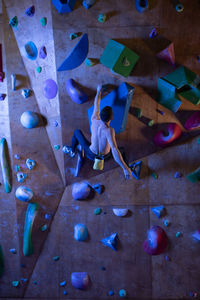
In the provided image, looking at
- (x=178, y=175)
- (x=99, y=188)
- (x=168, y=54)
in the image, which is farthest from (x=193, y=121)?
(x=99, y=188)

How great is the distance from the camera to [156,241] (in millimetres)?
4207

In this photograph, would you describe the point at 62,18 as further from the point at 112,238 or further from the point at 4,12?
the point at 112,238

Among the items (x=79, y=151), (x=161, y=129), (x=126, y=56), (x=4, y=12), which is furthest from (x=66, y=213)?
(x=4, y=12)

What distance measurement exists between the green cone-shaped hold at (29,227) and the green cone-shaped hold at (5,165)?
0.46m

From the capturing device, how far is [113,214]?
4309mm

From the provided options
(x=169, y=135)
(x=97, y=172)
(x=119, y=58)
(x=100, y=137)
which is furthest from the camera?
(x=97, y=172)

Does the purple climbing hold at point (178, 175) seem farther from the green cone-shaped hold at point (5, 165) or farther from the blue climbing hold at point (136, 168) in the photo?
the green cone-shaped hold at point (5, 165)

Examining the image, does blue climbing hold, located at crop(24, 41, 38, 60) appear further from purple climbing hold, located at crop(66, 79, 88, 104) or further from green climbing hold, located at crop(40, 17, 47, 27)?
purple climbing hold, located at crop(66, 79, 88, 104)

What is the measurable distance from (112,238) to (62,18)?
11.3ft

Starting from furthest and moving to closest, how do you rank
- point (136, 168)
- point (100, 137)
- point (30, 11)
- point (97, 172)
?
point (97, 172) → point (136, 168) → point (30, 11) → point (100, 137)

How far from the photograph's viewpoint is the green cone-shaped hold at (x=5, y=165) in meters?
4.25

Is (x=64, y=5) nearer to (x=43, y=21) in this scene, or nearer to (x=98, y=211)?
(x=43, y=21)

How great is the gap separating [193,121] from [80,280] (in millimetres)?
3097

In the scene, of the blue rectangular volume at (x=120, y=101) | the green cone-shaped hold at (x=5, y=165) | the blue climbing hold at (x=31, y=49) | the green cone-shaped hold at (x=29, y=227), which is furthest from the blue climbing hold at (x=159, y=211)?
the blue climbing hold at (x=31, y=49)
